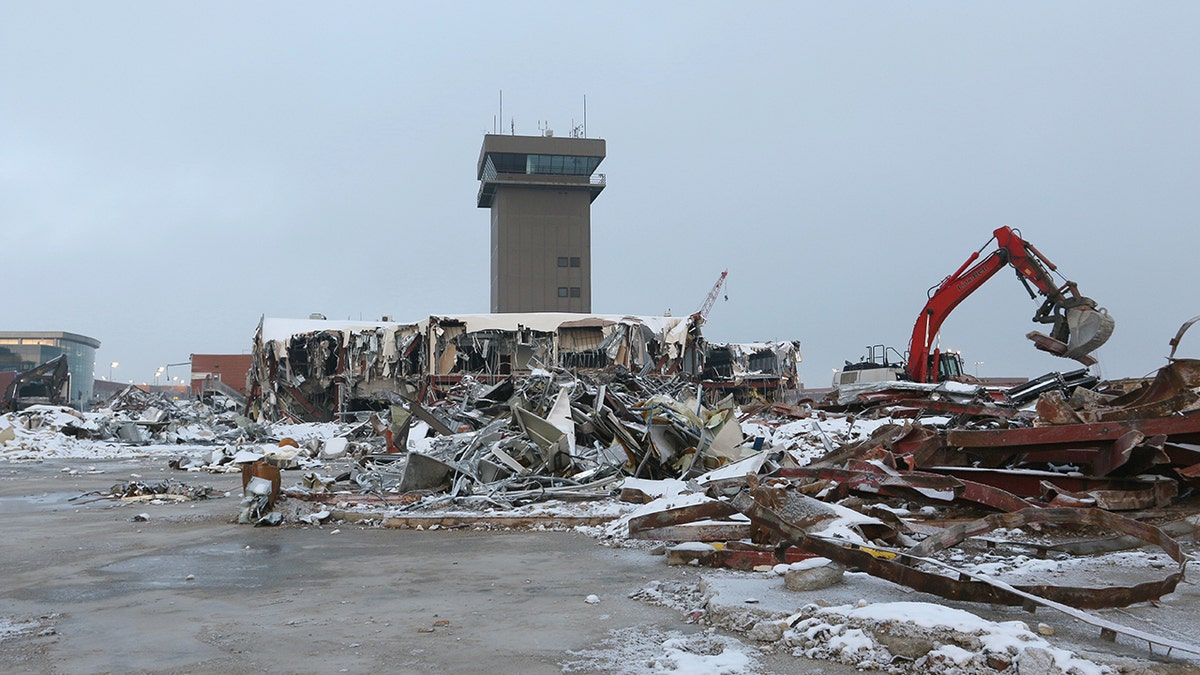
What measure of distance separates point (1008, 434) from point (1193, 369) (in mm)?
1604

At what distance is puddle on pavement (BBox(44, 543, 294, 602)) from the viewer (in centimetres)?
442

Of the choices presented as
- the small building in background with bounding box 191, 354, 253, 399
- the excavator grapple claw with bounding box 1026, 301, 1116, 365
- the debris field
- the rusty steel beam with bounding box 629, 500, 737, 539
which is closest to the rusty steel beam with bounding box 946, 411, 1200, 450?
the debris field

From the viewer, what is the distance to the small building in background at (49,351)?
78.5 m

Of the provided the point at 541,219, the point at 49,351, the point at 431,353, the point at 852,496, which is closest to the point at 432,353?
the point at 431,353

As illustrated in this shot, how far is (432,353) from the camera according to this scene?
28.9 meters

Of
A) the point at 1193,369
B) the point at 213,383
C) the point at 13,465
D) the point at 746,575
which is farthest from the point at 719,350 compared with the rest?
the point at 746,575

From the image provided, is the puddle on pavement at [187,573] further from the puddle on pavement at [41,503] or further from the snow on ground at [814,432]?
the snow on ground at [814,432]

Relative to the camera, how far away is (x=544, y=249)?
64.0 metres

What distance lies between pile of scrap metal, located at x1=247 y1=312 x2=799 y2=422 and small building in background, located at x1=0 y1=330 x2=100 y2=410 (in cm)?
5868

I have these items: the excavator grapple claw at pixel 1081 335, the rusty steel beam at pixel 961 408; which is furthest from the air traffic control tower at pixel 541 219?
the rusty steel beam at pixel 961 408

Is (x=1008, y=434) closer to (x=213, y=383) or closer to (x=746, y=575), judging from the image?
(x=746, y=575)

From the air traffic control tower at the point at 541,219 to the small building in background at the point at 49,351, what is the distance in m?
44.7

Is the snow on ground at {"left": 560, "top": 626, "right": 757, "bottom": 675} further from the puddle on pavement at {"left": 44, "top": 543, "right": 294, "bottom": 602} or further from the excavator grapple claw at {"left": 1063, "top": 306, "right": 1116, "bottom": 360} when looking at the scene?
the excavator grapple claw at {"left": 1063, "top": 306, "right": 1116, "bottom": 360}

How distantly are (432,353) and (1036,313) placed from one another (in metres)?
19.9
